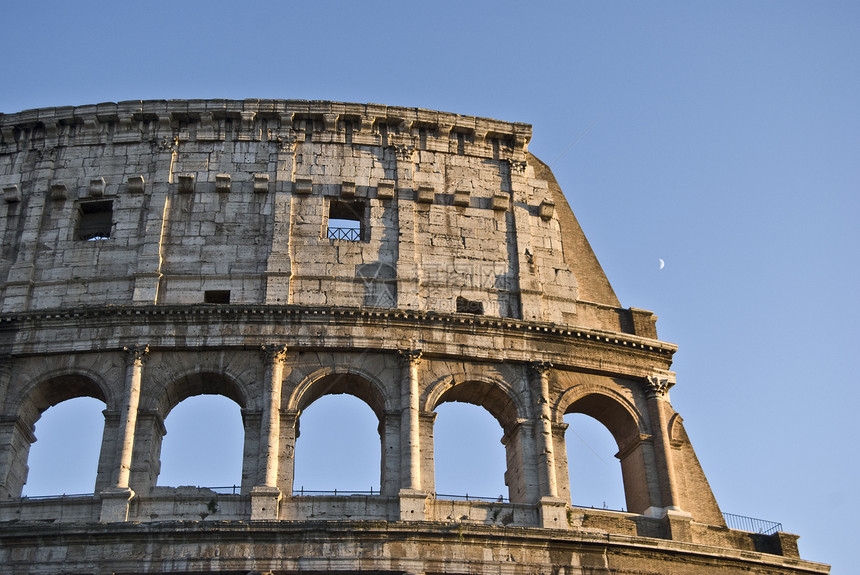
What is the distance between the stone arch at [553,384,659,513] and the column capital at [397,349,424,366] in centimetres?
326

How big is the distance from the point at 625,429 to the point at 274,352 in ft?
26.9

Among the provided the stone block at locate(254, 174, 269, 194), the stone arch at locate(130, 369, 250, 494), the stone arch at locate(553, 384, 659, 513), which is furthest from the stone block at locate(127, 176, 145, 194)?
the stone arch at locate(553, 384, 659, 513)

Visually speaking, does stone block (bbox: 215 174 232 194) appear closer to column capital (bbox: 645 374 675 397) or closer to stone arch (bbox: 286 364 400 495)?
stone arch (bbox: 286 364 400 495)

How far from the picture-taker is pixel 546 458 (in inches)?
949

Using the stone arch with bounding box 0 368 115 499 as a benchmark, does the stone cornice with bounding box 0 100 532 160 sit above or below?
above

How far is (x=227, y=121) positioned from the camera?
2805 cm

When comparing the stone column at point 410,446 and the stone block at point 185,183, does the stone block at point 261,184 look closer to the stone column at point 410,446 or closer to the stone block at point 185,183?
the stone block at point 185,183

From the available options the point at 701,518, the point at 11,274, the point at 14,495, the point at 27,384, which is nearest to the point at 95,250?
the point at 11,274

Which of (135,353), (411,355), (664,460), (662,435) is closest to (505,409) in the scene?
(411,355)

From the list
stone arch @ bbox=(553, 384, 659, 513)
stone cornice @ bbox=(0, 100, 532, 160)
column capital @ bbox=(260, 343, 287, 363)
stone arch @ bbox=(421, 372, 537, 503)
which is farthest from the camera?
stone cornice @ bbox=(0, 100, 532, 160)

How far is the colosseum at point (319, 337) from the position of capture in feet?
73.5

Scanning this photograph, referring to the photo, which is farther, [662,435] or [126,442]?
[662,435]

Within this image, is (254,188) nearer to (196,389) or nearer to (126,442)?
(196,389)

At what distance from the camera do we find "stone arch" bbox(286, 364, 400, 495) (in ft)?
77.2
